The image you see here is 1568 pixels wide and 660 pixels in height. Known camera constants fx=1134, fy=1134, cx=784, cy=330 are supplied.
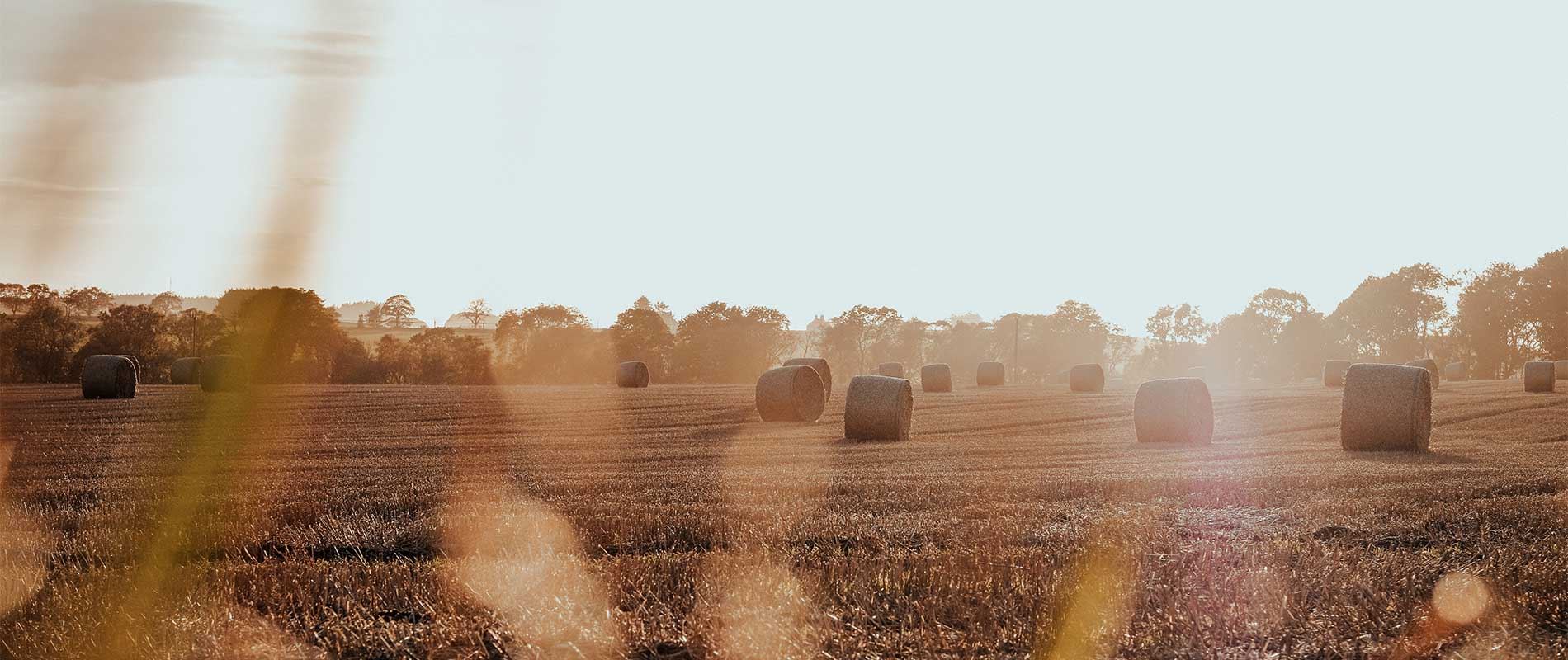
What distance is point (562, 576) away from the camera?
5.94 meters

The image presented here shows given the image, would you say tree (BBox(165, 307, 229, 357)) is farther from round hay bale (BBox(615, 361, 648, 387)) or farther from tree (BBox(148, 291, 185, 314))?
round hay bale (BBox(615, 361, 648, 387))

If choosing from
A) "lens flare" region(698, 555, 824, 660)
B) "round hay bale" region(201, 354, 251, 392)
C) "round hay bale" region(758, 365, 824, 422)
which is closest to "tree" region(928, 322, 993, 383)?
"round hay bale" region(201, 354, 251, 392)

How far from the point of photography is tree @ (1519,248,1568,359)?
76.8 m

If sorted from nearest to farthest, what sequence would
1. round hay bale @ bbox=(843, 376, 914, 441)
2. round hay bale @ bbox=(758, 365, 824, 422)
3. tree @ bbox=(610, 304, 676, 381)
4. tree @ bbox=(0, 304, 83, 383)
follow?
1. round hay bale @ bbox=(843, 376, 914, 441)
2. round hay bale @ bbox=(758, 365, 824, 422)
3. tree @ bbox=(0, 304, 83, 383)
4. tree @ bbox=(610, 304, 676, 381)

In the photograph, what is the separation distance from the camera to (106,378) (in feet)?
103

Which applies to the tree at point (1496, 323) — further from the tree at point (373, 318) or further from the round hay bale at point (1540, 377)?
the tree at point (373, 318)

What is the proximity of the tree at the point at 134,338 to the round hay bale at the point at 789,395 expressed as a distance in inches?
1415

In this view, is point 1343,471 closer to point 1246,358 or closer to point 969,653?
point 969,653

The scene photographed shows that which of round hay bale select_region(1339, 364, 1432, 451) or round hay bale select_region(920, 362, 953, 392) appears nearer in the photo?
round hay bale select_region(1339, 364, 1432, 451)

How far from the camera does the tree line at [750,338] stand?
51.8 m

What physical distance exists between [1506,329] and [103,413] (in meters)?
86.2

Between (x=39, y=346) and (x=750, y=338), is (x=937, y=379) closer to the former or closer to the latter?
(x=750, y=338)

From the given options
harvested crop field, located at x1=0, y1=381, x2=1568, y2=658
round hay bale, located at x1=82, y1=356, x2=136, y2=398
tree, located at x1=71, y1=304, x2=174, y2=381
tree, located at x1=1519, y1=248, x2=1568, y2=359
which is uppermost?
tree, located at x1=1519, y1=248, x2=1568, y2=359

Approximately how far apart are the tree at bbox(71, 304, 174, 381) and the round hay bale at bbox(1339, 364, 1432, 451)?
1904 inches
